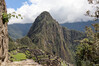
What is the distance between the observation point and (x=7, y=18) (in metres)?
11.1

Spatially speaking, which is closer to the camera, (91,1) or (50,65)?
(91,1)

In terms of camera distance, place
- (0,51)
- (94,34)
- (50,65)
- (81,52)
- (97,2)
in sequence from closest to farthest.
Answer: (0,51) < (97,2) < (94,34) < (81,52) < (50,65)

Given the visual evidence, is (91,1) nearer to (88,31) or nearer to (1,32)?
(88,31)

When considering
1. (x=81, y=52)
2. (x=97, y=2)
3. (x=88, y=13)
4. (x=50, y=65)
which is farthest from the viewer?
(x=50, y=65)

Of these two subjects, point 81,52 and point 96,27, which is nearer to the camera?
point 96,27

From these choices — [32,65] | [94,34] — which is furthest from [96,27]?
[32,65]

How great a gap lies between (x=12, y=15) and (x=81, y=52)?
34.1 m

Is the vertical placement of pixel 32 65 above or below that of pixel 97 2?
below

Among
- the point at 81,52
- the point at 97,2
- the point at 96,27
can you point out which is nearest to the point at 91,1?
the point at 97,2

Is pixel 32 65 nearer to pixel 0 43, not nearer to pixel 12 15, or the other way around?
pixel 0 43

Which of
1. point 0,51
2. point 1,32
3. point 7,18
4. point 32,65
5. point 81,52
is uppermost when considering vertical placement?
point 7,18

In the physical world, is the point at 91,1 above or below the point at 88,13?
above

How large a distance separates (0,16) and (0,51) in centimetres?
308

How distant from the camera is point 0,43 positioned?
10477 mm
